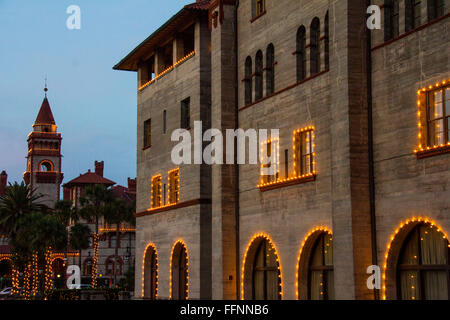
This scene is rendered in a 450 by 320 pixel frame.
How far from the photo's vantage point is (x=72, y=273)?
113 meters

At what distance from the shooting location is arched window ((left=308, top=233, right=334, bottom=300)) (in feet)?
97.3

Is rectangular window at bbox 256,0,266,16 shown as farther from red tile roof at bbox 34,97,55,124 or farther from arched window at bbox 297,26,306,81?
red tile roof at bbox 34,97,55,124

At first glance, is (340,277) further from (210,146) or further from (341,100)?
(210,146)

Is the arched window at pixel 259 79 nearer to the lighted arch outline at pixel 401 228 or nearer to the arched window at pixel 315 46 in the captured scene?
the arched window at pixel 315 46

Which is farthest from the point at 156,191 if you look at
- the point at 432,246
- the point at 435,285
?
the point at 435,285

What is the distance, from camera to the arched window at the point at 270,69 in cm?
3472

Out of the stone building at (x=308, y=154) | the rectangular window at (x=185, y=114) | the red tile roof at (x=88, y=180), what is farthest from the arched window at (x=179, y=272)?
the red tile roof at (x=88, y=180)

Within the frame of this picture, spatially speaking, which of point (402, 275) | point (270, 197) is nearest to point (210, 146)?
point (270, 197)

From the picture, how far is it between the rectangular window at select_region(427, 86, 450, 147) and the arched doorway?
25.3m

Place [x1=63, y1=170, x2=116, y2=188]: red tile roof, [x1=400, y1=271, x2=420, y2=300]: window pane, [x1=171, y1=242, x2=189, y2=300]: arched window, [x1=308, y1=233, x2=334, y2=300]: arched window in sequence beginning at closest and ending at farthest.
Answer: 1. [x1=400, y1=271, x2=420, y2=300]: window pane
2. [x1=308, y1=233, x2=334, y2=300]: arched window
3. [x1=171, y1=242, x2=189, y2=300]: arched window
4. [x1=63, y1=170, x2=116, y2=188]: red tile roof

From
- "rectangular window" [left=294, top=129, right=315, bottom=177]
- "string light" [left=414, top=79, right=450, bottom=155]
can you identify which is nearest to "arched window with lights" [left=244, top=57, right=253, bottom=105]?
"rectangular window" [left=294, top=129, right=315, bottom=177]

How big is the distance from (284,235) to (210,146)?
876 centimetres

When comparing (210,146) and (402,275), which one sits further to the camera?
(210,146)

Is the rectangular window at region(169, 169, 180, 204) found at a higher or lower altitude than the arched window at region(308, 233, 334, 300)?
higher
